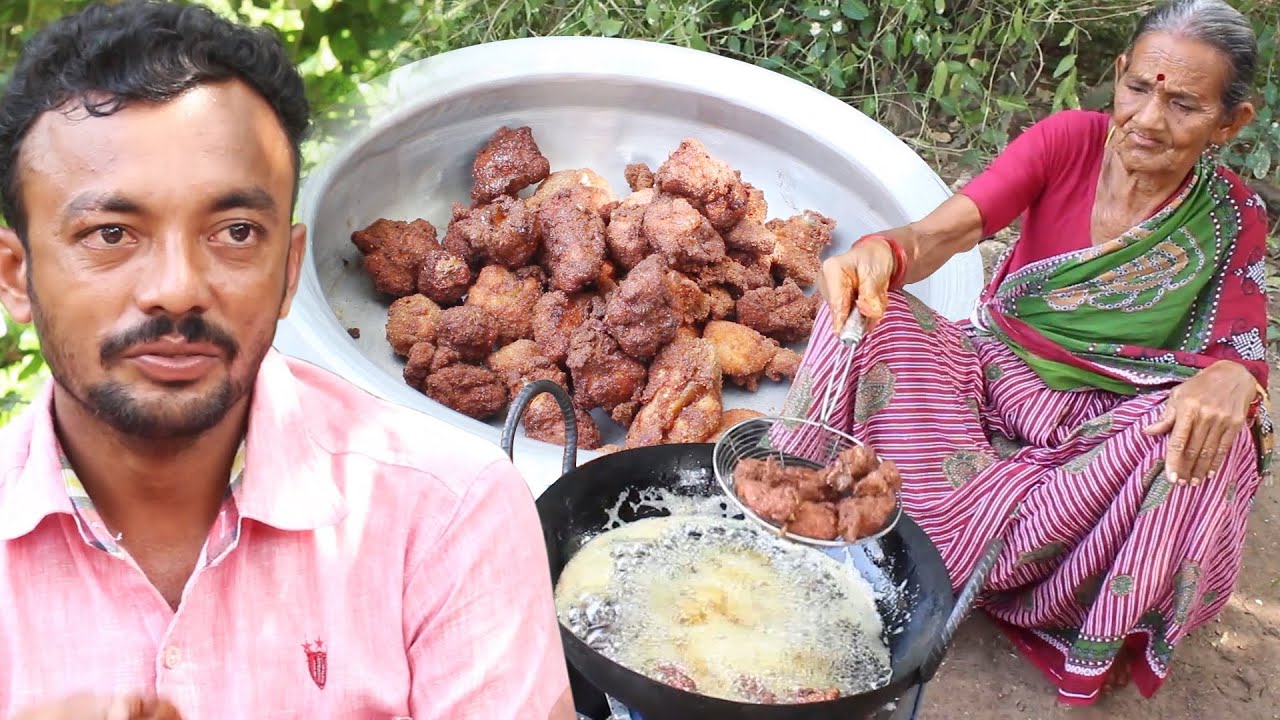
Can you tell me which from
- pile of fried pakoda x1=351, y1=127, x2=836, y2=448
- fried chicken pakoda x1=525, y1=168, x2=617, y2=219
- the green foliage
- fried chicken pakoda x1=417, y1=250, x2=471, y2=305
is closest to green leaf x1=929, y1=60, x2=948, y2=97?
the green foliage

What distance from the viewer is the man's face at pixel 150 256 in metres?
1.21

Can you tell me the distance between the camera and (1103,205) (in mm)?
3041

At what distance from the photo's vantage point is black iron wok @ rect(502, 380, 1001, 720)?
6.53 feet

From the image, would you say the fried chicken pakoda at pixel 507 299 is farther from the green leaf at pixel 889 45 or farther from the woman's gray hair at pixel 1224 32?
the green leaf at pixel 889 45

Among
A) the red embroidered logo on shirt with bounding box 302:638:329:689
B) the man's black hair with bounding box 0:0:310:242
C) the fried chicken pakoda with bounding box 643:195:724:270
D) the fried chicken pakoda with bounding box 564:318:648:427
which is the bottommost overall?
the fried chicken pakoda with bounding box 564:318:648:427

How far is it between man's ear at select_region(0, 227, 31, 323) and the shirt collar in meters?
0.11

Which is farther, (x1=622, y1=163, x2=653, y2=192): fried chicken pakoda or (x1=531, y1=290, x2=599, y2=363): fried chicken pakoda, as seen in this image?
(x1=622, y1=163, x2=653, y2=192): fried chicken pakoda

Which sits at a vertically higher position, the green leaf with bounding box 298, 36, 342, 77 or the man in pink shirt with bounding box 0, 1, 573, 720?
the green leaf with bounding box 298, 36, 342, 77

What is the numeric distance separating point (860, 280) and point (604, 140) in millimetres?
1847

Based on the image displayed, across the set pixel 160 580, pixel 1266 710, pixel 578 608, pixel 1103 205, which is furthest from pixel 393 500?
pixel 1266 710

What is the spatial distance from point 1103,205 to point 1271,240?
8.88 ft

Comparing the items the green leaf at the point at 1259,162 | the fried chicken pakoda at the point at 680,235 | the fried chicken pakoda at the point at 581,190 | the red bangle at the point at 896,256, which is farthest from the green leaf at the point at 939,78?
the red bangle at the point at 896,256

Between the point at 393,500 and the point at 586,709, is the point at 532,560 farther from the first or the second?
the point at 586,709

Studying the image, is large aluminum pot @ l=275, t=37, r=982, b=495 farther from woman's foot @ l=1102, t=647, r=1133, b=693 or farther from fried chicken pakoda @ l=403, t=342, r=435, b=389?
woman's foot @ l=1102, t=647, r=1133, b=693
